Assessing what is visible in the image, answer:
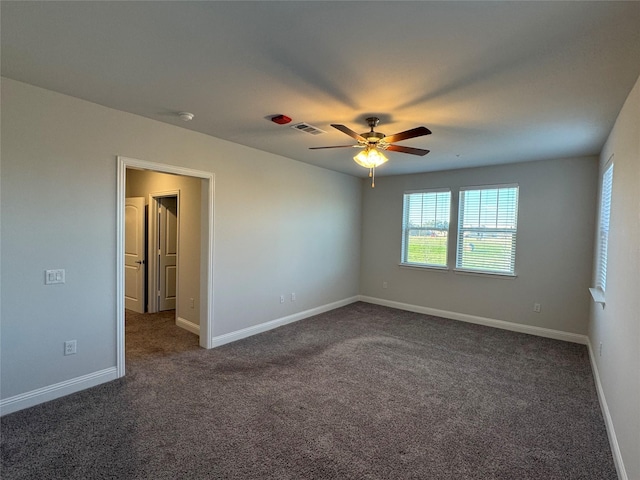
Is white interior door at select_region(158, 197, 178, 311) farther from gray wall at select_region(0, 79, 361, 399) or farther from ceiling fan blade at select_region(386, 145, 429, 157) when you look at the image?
ceiling fan blade at select_region(386, 145, 429, 157)

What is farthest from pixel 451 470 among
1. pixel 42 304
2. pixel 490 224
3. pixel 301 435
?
pixel 490 224

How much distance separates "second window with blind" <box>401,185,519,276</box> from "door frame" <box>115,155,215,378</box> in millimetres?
3667

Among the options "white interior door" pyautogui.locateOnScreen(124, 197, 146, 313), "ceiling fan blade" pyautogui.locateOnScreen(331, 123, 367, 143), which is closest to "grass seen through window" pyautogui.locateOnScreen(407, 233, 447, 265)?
"ceiling fan blade" pyautogui.locateOnScreen(331, 123, 367, 143)

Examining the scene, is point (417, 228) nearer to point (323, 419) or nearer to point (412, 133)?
point (412, 133)

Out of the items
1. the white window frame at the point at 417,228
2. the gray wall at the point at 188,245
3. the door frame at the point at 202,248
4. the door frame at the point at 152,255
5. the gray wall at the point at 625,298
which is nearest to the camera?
the gray wall at the point at 625,298

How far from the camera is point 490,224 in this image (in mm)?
5145

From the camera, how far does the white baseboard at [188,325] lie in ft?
14.9

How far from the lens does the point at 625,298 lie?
7.14ft

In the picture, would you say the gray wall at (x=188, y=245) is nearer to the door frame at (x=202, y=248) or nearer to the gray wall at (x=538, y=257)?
the door frame at (x=202, y=248)

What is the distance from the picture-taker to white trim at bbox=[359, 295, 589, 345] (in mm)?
4469

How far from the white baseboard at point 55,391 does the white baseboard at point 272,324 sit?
119 centimetres

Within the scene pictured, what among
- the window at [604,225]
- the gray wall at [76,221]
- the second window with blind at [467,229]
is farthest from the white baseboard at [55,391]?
the window at [604,225]

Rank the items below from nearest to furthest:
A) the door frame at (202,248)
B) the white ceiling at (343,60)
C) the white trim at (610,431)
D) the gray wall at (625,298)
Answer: the white ceiling at (343,60), the gray wall at (625,298), the white trim at (610,431), the door frame at (202,248)

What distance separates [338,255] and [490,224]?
8.57 ft
